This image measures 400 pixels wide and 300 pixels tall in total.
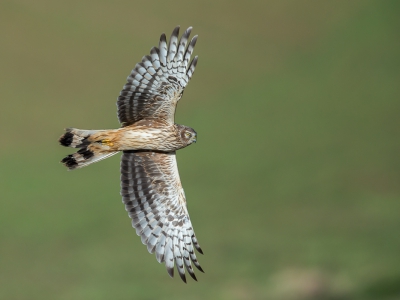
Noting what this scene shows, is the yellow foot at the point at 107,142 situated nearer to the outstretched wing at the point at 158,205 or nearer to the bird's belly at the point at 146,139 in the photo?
the bird's belly at the point at 146,139

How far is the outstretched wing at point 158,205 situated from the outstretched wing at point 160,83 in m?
0.64

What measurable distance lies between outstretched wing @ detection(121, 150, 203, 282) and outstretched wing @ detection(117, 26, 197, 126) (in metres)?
0.64

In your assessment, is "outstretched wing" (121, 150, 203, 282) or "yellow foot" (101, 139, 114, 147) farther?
"outstretched wing" (121, 150, 203, 282)

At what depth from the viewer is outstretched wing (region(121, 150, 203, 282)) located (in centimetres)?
1181

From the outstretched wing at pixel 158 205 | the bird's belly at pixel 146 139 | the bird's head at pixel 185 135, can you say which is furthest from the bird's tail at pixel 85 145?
the bird's head at pixel 185 135

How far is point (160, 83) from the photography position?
446 inches

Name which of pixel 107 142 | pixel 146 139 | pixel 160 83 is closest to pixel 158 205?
pixel 146 139

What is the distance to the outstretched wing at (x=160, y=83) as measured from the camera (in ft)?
37.2

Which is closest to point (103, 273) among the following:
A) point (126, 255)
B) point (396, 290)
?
point (126, 255)

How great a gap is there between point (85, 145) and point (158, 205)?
48.7 inches

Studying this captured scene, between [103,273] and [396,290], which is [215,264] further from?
[396,290]

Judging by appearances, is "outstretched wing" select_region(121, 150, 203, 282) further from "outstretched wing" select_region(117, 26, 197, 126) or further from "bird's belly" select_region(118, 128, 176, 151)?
"outstretched wing" select_region(117, 26, 197, 126)

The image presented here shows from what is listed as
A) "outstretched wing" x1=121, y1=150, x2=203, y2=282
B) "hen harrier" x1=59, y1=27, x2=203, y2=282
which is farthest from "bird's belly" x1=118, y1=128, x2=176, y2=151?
"outstretched wing" x1=121, y1=150, x2=203, y2=282

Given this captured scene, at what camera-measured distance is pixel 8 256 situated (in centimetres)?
1973
